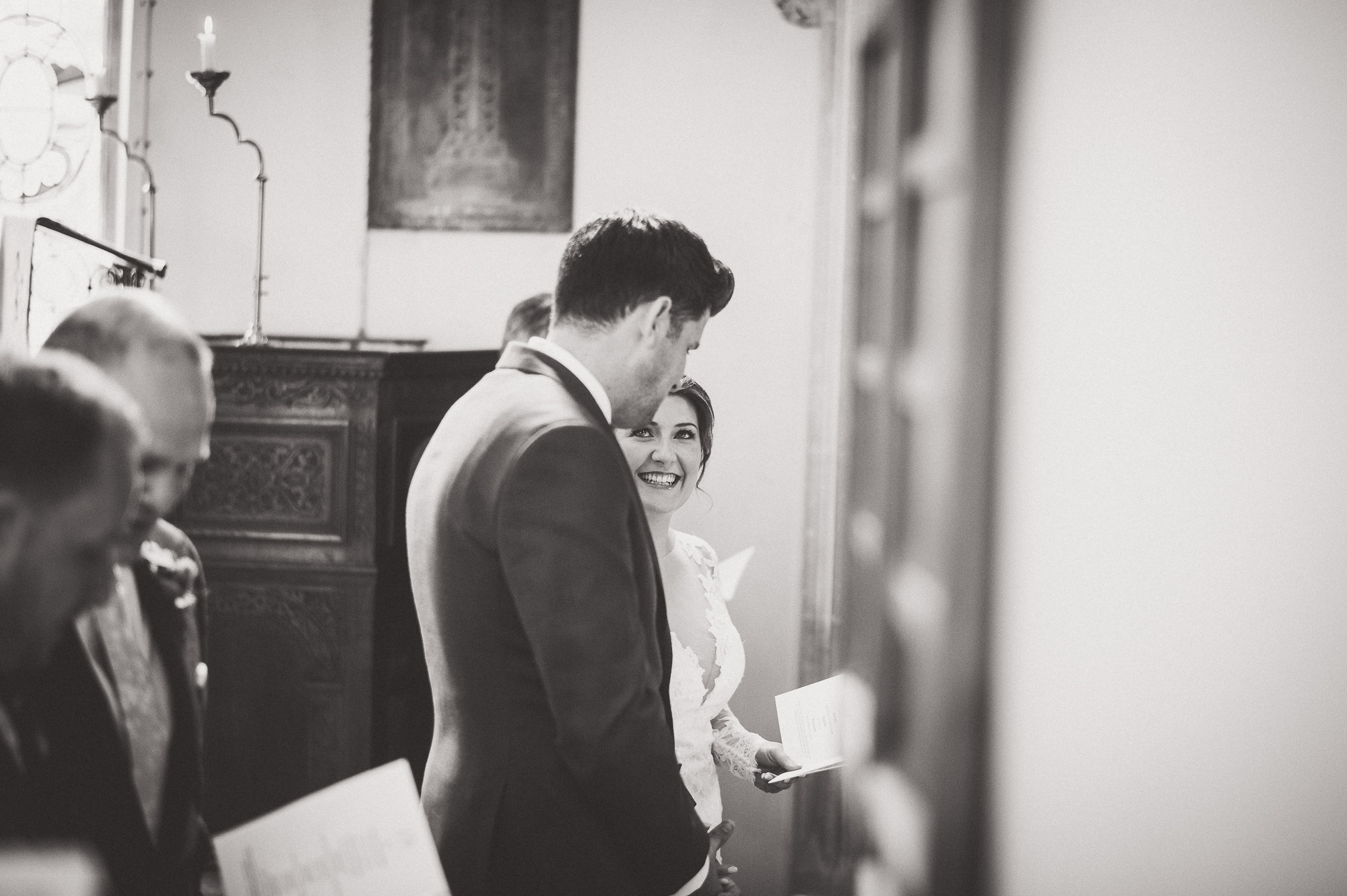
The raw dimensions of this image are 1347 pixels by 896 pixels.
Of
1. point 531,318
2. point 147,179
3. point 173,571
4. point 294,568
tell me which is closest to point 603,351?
point 173,571

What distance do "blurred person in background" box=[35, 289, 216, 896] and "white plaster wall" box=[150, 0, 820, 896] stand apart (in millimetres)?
3396

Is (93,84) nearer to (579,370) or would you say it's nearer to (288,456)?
(288,456)

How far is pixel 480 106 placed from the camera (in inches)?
181

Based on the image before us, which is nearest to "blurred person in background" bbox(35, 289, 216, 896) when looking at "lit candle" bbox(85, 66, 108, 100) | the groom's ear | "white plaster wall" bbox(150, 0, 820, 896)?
the groom's ear

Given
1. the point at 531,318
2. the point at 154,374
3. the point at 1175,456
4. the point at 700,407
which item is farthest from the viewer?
the point at 531,318

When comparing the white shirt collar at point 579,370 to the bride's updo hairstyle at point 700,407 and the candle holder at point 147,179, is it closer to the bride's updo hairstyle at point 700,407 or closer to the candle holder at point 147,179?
the bride's updo hairstyle at point 700,407

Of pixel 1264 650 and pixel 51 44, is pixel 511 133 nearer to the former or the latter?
pixel 51 44

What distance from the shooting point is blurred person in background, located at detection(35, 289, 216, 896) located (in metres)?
1.08

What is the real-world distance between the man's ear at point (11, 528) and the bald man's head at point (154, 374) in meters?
0.29

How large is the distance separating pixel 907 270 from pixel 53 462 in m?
0.60

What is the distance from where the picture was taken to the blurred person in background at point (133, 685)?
108 cm

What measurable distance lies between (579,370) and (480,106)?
3.25m

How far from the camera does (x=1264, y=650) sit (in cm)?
66

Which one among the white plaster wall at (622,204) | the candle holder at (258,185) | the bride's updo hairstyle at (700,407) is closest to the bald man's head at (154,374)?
the bride's updo hairstyle at (700,407)
